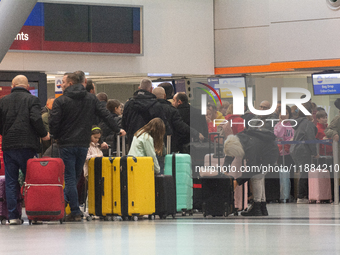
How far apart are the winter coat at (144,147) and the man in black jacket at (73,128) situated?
1.34ft

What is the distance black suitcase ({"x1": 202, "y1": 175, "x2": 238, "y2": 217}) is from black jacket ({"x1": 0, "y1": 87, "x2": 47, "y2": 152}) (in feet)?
7.59

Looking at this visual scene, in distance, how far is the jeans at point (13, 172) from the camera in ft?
26.2

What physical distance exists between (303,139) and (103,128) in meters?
4.18

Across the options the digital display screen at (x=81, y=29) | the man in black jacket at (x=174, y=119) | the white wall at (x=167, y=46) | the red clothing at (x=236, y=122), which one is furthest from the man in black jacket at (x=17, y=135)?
the white wall at (x=167, y=46)

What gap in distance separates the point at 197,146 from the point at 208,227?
2922 millimetres

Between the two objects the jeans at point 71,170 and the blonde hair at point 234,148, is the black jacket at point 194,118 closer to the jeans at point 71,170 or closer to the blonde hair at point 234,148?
the blonde hair at point 234,148

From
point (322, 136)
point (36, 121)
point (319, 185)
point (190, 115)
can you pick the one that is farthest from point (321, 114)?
point (36, 121)

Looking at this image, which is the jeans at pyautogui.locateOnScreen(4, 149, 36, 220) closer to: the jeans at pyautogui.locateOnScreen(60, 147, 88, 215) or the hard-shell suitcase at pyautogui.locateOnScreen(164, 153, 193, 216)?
the jeans at pyautogui.locateOnScreen(60, 147, 88, 215)

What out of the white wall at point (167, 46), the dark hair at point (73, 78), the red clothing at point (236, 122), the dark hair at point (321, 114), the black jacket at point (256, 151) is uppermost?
the white wall at point (167, 46)

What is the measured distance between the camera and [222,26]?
758 inches

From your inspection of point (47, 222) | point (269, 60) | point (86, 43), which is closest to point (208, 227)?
point (47, 222)

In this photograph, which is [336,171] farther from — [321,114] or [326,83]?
[326,83]

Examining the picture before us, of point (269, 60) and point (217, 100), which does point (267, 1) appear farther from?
point (217, 100)

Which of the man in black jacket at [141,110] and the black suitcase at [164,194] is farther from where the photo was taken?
the man in black jacket at [141,110]
